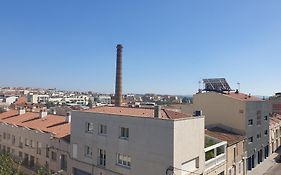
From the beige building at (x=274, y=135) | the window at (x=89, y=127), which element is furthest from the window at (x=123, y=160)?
the beige building at (x=274, y=135)

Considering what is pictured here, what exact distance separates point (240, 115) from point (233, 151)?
648cm

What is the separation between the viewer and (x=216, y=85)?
4888 centimetres

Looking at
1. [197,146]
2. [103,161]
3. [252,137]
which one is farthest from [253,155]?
[103,161]

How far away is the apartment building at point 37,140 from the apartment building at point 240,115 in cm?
2058

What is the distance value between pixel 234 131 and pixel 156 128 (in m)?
20.8

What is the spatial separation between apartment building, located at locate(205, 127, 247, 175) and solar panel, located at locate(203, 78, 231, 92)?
8712mm

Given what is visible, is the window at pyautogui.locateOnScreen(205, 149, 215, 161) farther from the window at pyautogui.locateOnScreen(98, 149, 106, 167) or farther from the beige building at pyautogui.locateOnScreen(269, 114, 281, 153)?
the beige building at pyautogui.locateOnScreen(269, 114, 281, 153)

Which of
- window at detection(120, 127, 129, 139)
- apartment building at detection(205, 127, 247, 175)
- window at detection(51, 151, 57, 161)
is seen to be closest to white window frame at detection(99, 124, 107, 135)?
window at detection(120, 127, 129, 139)

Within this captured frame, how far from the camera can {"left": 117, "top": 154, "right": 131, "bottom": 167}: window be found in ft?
87.2

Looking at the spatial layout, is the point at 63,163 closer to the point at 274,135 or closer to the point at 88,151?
the point at 88,151

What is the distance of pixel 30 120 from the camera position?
142 ft

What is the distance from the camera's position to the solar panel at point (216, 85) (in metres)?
47.5

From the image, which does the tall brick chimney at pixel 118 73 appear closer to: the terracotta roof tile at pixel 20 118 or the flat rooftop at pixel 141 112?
the terracotta roof tile at pixel 20 118

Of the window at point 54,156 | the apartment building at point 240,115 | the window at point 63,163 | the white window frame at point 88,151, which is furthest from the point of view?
the apartment building at point 240,115
